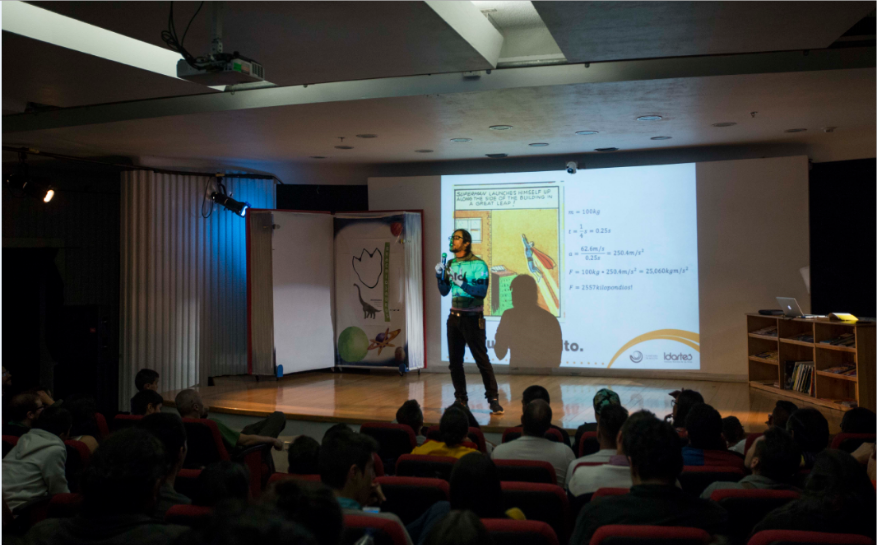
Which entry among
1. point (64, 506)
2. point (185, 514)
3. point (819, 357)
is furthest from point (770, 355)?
point (64, 506)

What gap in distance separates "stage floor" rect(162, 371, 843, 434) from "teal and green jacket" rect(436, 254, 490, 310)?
102cm

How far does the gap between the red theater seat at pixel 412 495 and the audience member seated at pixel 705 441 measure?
4.05 feet

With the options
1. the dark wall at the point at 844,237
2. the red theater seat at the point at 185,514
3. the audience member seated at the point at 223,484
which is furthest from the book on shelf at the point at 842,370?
the red theater seat at the point at 185,514

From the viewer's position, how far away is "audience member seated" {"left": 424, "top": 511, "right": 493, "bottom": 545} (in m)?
1.43

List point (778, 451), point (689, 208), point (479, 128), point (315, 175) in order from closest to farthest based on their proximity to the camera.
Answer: point (778, 451), point (479, 128), point (689, 208), point (315, 175)

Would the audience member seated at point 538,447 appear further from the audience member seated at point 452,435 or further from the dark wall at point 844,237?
the dark wall at point 844,237

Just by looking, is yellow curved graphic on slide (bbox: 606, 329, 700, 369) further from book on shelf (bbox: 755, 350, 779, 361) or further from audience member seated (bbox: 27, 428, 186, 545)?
audience member seated (bbox: 27, 428, 186, 545)

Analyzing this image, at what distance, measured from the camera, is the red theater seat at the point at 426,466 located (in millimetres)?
2889

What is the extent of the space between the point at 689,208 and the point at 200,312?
20.1 feet

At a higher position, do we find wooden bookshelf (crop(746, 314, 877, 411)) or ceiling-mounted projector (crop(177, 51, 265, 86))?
ceiling-mounted projector (crop(177, 51, 265, 86))

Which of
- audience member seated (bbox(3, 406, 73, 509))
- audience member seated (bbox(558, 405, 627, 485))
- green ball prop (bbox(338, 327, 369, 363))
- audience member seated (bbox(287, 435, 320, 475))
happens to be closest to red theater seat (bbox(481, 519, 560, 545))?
audience member seated (bbox(558, 405, 627, 485))

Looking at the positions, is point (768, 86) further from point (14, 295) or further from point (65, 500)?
point (14, 295)

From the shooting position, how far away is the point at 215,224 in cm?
868

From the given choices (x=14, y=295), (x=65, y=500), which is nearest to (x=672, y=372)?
(x=65, y=500)
